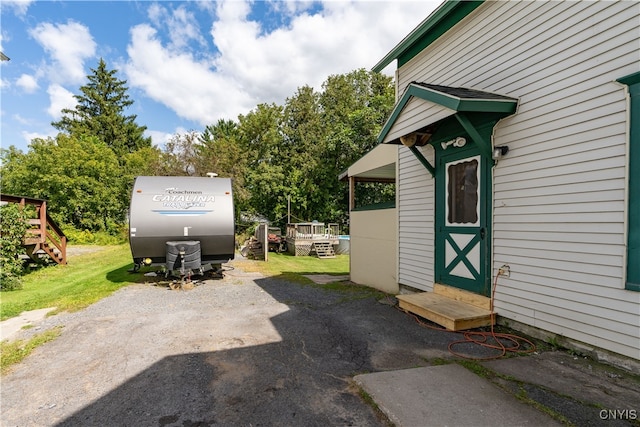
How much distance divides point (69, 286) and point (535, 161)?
32.2 ft

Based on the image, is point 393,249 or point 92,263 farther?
point 92,263

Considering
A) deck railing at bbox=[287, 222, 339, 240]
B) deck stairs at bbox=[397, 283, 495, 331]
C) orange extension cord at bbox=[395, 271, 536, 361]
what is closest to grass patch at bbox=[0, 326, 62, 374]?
orange extension cord at bbox=[395, 271, 536, 361]

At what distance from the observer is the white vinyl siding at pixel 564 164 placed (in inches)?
115

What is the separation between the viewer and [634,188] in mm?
2775

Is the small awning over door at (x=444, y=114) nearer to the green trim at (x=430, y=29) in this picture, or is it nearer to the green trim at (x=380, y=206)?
the green trim at (x=430, y=29)

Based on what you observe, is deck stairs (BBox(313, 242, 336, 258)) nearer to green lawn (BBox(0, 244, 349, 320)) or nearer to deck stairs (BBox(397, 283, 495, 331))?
green lawn (BBox(0, 244, 349, 320))

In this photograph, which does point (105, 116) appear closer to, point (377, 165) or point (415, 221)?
point (377, 165)

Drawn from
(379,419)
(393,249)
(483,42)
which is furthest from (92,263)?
(483,42)

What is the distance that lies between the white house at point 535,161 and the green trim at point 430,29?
23mm

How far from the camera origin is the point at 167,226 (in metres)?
7.17

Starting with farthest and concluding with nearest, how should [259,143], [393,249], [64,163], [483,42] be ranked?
[259,143] < [64,163] < [393,249] < [483,42]

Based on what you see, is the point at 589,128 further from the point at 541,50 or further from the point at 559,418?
the point at 559,418

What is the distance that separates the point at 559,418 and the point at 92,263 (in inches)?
533

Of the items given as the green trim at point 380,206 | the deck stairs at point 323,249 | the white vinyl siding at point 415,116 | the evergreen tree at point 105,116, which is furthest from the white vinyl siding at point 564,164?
the evergreen tree at point 105,116
